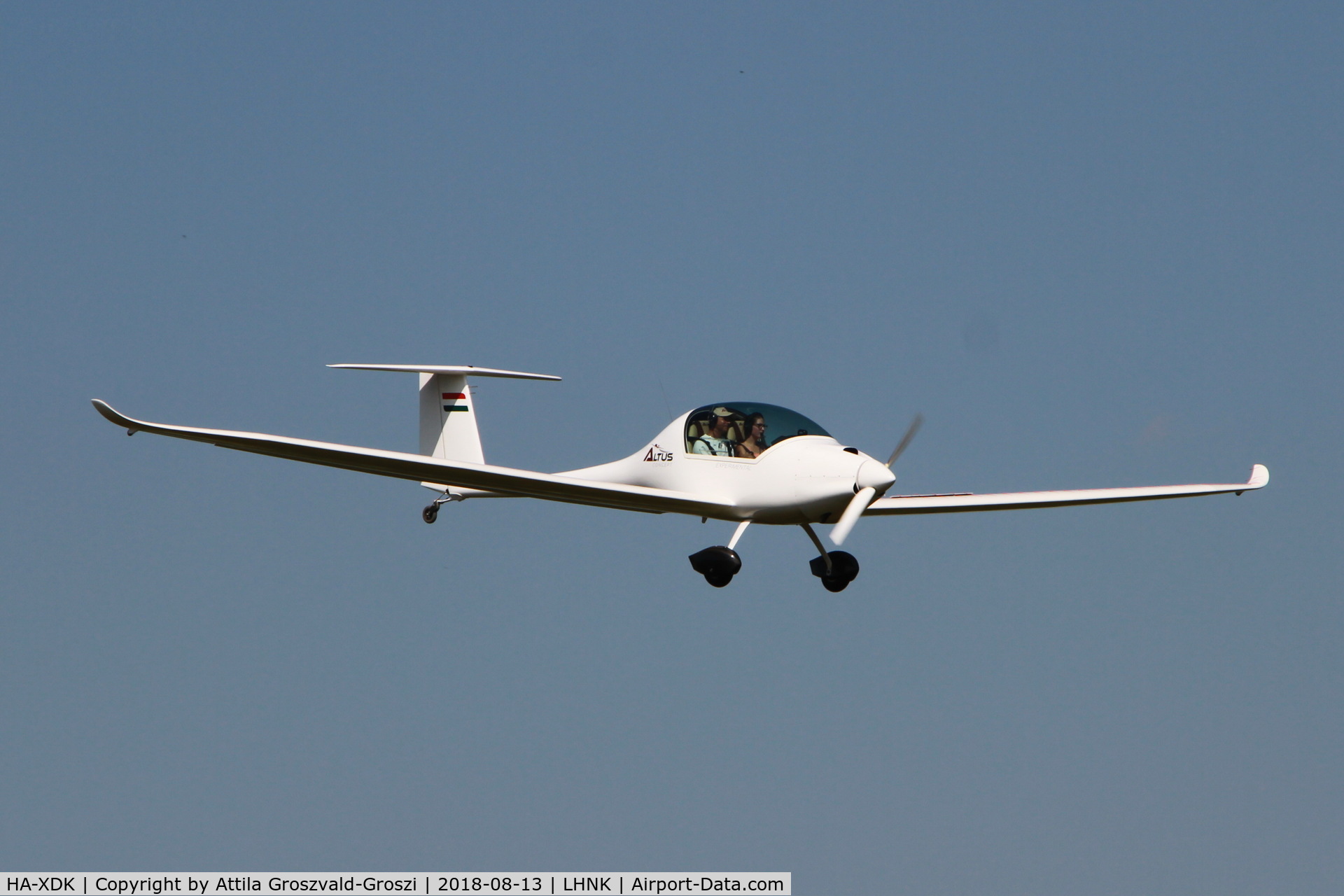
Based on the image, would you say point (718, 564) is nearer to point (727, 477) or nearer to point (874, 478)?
point (727, 477)

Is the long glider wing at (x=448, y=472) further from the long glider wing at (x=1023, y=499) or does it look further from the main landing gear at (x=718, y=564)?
the long glider wing at (x=1023, y=499)

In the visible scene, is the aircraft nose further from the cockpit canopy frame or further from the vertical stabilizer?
the vertical stabilizer

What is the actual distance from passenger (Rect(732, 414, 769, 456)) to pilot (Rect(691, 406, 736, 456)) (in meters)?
0.15

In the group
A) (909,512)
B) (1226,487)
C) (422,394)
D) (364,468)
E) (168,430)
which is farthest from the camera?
(422,394)

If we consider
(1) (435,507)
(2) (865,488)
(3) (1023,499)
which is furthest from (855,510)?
(1) (435,507)

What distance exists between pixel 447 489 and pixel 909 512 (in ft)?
22.9

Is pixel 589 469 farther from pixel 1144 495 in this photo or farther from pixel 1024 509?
pixel 1144 495

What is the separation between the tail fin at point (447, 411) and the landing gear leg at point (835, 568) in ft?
22.8

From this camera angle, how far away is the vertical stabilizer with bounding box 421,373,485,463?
23.5 m

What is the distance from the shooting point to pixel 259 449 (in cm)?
1648

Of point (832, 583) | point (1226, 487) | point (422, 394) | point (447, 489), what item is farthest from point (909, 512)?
point (422, 394)

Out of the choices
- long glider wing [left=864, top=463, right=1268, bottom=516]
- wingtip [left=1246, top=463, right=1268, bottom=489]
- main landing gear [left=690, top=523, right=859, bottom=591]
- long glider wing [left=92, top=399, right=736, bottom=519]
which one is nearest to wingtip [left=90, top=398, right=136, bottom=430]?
long glider wing [left=92, top=399, right=736, bottom=519]

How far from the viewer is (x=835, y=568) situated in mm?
18406

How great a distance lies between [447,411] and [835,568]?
25.9ft
